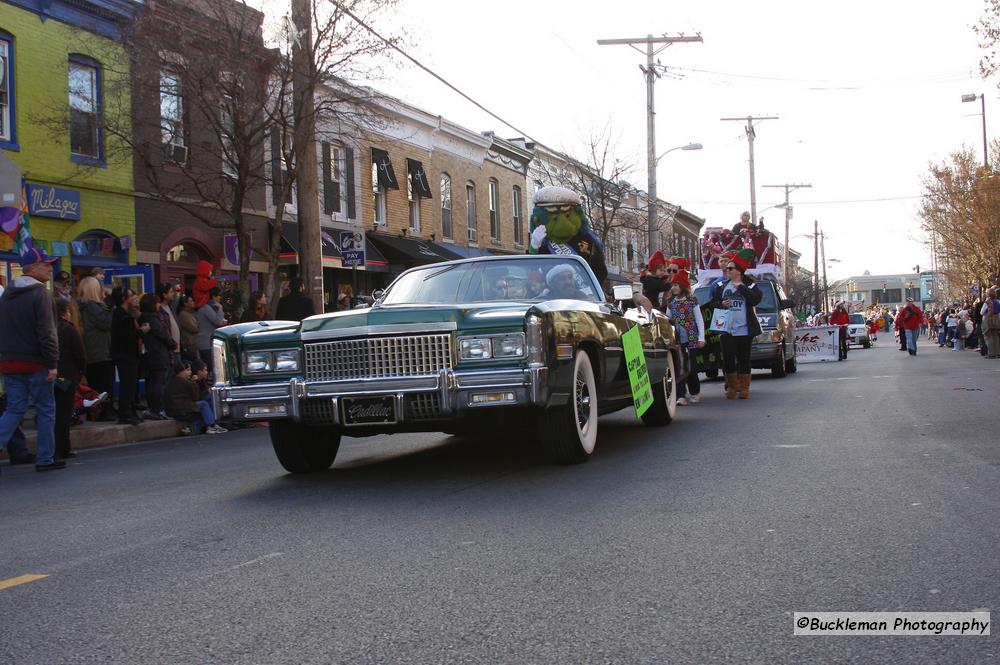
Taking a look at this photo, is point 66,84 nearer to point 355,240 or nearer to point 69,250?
point 69,250

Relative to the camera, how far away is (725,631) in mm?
3631

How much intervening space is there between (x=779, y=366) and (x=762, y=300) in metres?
1.28

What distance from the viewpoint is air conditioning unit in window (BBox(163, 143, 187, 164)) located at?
65.9ft

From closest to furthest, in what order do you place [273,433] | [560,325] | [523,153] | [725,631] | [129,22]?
[725,631] → [560,325] → [273,433] → [129,22] → [523,153]

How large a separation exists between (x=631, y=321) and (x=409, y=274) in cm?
195

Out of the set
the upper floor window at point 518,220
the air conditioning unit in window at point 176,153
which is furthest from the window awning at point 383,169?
the upper floor window at point 518,220

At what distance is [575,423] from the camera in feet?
24.0

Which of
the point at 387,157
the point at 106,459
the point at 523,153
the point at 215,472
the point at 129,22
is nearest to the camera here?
the point at 215,472

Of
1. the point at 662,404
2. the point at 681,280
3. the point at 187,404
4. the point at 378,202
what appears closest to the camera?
the point at 662,404

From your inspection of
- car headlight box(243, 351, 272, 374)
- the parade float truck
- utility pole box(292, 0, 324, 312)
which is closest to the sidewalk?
utility pole box(292, 0, 324, 312)

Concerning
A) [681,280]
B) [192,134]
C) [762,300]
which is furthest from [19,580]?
[192,134]

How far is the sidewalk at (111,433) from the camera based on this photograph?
1202 cm

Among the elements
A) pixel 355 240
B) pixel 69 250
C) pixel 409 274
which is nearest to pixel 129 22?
pixel 69 250

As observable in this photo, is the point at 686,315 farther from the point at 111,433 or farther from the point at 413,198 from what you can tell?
the point at 413,198
